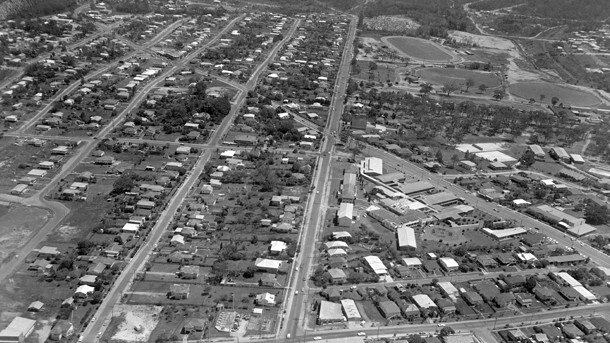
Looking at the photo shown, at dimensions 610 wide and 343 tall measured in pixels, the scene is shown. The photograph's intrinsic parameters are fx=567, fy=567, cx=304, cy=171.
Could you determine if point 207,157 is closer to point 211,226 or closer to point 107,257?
point 211,226

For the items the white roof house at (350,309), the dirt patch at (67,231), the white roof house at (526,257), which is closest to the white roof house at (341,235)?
the white roof house at (350,309)

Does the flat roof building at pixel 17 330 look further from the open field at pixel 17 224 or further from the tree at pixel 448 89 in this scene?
the tree at pixel 448 89

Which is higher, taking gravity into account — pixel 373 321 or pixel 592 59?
pixel 592 59

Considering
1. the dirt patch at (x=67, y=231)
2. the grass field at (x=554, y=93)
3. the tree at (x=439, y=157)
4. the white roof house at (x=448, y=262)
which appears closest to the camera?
the white roof house at (x=448, y=262)

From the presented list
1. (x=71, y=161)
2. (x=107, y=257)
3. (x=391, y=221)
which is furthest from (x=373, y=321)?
(x=71, y=161)

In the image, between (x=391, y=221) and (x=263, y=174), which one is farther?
(x=263, y=174)

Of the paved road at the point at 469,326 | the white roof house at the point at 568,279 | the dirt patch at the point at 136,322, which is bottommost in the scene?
the dirt patch at the point at 136,322

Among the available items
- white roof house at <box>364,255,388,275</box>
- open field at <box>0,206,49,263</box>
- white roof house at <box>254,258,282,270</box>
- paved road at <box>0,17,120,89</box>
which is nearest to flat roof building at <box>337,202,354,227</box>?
white roof house at <box>364,255,388,275</box>
